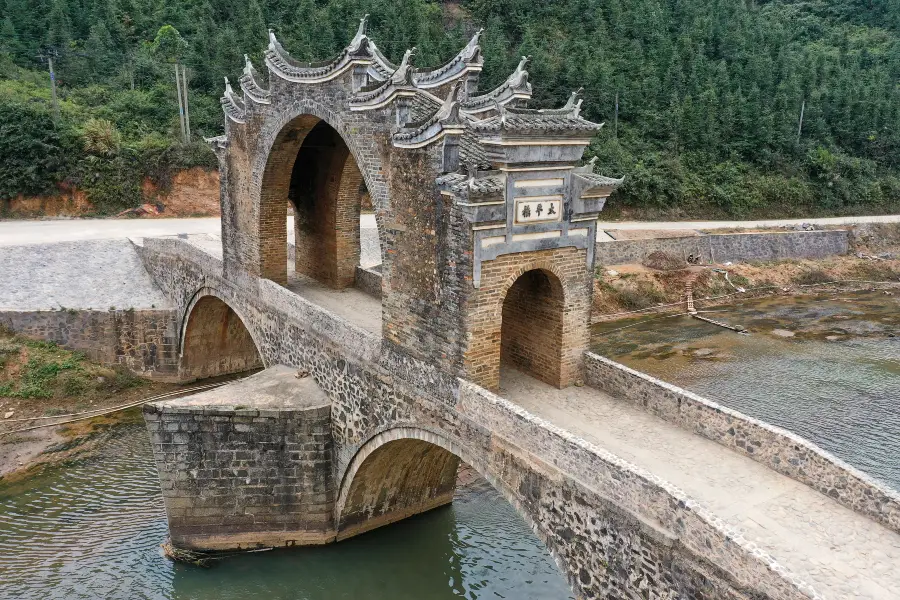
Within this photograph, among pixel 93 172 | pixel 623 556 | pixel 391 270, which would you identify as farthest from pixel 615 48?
pixel 623 556

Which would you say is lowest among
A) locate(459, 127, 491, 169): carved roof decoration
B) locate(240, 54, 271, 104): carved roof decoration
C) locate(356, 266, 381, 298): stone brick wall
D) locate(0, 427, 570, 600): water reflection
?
locate(0, 427, 570, 600): water reflection

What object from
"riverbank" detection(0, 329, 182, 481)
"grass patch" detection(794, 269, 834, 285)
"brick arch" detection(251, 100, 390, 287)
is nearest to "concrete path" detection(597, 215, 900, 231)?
"grass patch" detection(794, 269, 834, 285)

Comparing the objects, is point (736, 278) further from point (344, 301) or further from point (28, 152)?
point (28, 152)

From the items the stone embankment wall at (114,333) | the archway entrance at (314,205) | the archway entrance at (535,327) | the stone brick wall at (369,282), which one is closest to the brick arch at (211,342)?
the stone embankment wall at (114,333)

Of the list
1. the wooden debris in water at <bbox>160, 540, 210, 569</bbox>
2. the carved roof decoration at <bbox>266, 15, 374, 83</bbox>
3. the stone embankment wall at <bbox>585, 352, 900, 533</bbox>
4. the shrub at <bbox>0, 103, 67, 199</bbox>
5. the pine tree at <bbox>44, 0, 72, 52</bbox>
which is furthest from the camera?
the pine tree at <bbox>44, 0, 72, 52</bbox>

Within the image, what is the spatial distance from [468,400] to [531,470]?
1.48 meters

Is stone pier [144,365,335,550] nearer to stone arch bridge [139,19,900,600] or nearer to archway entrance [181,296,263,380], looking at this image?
stone arch bridge [139,19,900,600]

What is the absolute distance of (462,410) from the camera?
1006cm

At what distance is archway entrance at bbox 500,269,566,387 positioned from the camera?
11.2m

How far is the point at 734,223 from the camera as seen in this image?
37125mm

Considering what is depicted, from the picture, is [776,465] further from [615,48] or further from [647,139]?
[615,48]

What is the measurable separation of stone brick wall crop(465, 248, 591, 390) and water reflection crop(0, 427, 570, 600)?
4.02 metres

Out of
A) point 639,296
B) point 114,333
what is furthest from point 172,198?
point 639,296

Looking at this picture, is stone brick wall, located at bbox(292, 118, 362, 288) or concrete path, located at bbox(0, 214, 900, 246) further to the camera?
concrete path, located at bbox(0, 214, 900, 246)
